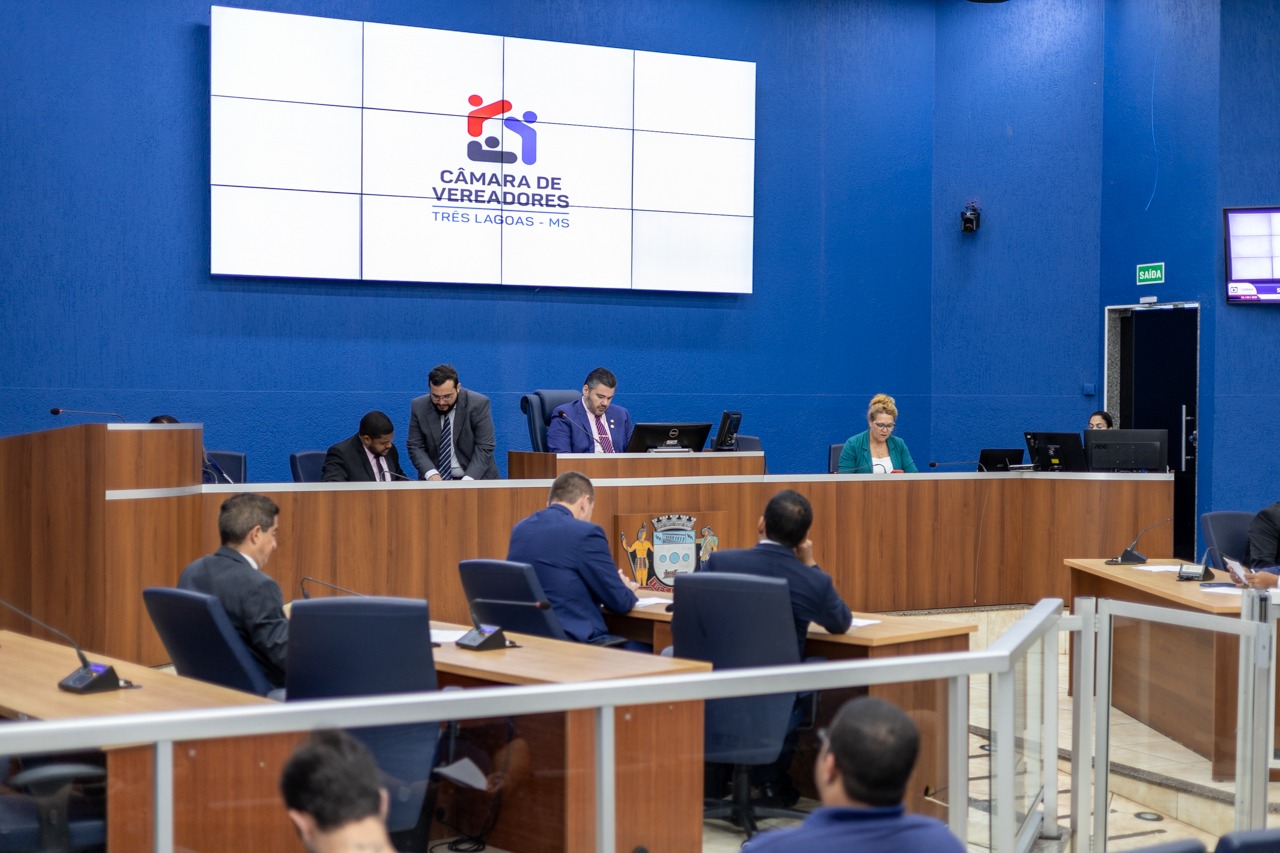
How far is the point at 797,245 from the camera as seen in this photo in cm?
1099

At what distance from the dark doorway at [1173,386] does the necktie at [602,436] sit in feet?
17.1

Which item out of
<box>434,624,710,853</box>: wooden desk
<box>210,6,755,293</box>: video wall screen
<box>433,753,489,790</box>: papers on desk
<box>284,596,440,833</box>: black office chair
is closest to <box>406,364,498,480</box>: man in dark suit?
<box>210,6,755,293</box>: video wall screen

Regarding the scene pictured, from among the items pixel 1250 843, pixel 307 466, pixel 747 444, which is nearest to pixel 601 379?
pixel 747 444

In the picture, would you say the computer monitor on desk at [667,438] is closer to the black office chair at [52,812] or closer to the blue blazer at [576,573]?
the blue blazer at [576,573]

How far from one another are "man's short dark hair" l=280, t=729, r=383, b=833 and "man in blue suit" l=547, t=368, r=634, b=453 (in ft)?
19.1

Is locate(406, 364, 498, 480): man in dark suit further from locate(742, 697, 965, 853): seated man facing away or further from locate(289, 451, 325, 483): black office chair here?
locate(742, 697, 965, 853): seated man facing away

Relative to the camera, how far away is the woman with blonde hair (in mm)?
8211

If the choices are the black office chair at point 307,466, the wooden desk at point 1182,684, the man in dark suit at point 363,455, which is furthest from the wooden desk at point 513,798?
the black office chair at point 307,466

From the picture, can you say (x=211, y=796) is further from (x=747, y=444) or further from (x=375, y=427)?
(x=747, y=444)

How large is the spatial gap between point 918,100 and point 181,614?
29.9 feet

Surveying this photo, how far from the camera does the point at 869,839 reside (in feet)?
6.53

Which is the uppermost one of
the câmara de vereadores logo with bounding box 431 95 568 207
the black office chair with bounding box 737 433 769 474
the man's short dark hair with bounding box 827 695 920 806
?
the câmara de vereadores logo with bounding box 431 95 568 207

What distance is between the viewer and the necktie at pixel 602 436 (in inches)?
308

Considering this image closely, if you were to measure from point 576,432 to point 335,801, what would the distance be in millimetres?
5951
